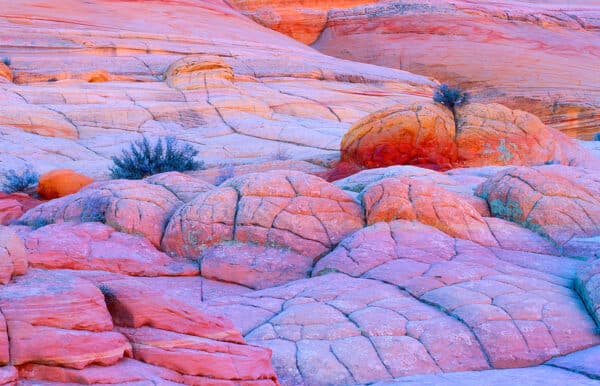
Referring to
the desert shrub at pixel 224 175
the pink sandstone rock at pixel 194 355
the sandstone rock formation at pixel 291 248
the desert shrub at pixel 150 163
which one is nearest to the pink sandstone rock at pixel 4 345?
the sandstone rock formation at pixel 291 248

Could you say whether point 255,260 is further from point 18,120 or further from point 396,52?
point 396,52

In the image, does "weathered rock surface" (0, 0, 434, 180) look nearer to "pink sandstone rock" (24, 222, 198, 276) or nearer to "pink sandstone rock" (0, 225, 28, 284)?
"pink sandstone rock" (24, 222, 198, 276)

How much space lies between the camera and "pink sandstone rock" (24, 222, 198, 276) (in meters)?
7.14

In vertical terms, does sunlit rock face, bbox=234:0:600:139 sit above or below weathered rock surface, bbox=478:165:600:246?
below

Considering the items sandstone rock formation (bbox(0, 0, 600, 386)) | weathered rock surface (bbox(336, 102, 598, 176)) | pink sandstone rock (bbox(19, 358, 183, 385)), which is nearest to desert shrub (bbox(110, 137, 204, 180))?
sandstone rock formation (bbox(0, 0, 600, 386))

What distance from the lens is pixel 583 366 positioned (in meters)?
5.20

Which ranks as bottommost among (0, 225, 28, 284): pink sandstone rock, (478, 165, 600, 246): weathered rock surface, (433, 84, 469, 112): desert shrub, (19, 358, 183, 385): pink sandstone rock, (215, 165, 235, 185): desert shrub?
(215, 165, 235, 185): desert shrub

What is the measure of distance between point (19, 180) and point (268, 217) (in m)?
5.69

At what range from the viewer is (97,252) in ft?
24.5

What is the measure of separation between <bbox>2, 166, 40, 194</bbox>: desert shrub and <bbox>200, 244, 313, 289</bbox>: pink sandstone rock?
5333 mm

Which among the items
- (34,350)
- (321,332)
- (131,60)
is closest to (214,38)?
(131,60)

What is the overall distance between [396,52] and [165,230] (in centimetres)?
2530

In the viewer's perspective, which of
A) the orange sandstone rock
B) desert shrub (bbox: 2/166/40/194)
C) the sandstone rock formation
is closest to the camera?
the sandstone rock formation

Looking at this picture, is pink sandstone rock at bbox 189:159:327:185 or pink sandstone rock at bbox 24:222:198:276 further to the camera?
pink sandstone rock at bbox 189:159:327:185
